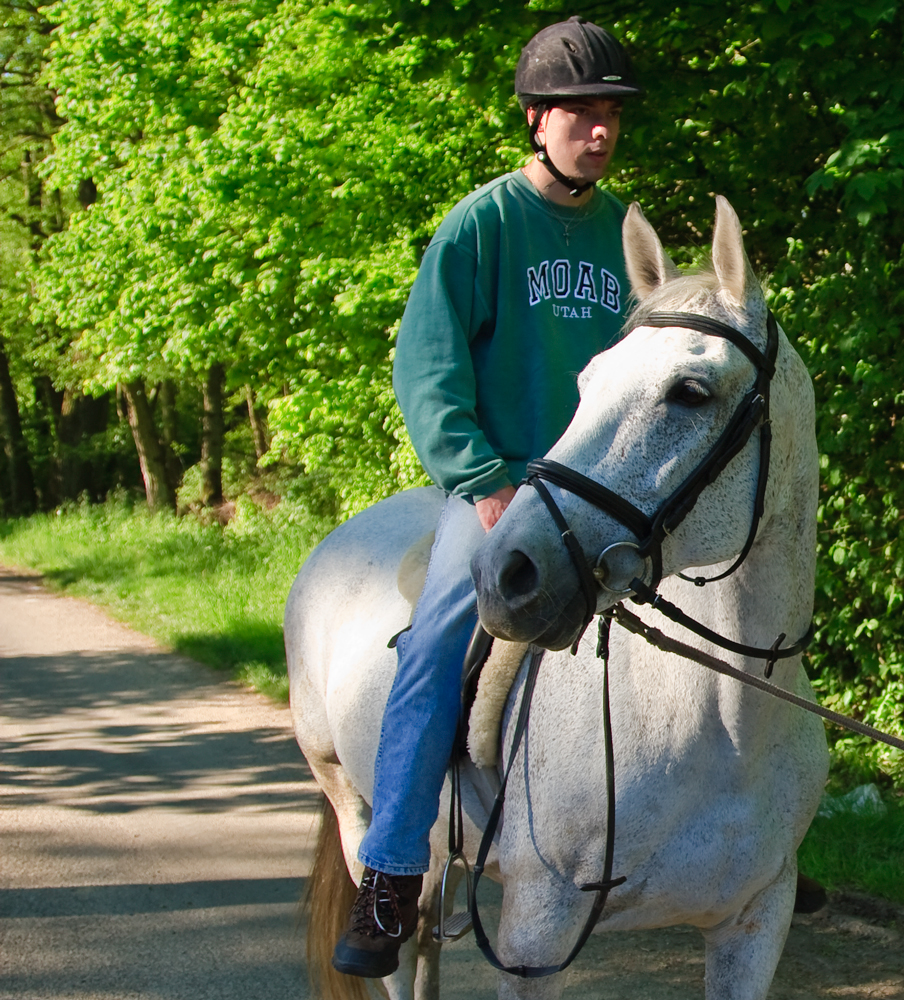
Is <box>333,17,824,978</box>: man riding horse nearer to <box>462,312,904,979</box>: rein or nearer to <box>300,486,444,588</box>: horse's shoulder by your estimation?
<box>462,312,904,979</box>: rein

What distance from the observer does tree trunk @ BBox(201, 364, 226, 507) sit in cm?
1939

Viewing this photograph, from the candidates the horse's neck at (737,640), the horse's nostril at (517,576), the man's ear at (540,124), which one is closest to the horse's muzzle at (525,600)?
the horse's nostril at (517,576)

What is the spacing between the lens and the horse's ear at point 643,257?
2.38 meters

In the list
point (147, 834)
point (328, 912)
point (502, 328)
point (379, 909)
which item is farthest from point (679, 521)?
point (147, 834)

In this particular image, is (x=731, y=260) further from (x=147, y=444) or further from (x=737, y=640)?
(x=147, y=444)

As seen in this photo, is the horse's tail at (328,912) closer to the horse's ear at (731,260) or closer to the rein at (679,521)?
the rein at (679,521)

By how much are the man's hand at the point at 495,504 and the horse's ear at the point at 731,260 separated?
69cm

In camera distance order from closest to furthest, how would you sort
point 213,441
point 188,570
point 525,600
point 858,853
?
point 525,600, point 858,853, point 188,570, point 213,441

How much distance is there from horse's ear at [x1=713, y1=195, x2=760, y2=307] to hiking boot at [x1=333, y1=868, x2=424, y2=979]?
1670 mm

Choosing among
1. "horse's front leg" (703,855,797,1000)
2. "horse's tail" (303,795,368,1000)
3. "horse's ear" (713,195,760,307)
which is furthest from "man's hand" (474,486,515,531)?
"horse's tail" (303,795,368,1000)

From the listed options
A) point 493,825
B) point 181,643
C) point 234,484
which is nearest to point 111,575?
point 181,643

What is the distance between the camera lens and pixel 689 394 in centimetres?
208

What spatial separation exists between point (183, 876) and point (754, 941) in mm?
3237

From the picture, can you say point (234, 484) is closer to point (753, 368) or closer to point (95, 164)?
point (95, 164)
